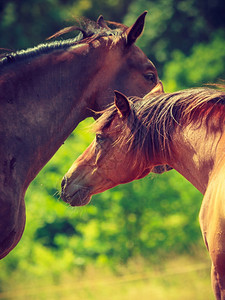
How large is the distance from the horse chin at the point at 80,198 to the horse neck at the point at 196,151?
0.80 m

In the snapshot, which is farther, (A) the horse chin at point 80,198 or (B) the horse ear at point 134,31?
(B) the horse ear at point 134,31

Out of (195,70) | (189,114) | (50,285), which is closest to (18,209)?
(189,114)

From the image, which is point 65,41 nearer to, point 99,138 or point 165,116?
point 99,138

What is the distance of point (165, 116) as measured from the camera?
3.16m

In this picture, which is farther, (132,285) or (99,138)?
(132,285)

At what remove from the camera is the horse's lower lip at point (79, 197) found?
3.62m

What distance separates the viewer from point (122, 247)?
8.13 meters

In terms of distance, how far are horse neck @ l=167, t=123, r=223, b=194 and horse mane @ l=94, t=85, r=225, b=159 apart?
0.05 metres

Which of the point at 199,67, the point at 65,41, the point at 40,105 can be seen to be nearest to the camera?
the point at 40,105

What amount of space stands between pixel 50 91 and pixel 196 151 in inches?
50.9

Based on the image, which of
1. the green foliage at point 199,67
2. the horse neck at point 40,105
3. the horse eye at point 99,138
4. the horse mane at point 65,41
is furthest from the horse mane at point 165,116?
the green foliage at point 199,67

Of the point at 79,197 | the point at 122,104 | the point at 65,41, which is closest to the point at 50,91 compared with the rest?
the point at 65,41

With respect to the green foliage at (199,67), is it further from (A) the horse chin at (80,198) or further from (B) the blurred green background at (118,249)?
(A) the horse chin at (80,198)

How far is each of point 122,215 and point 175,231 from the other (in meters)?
1.06
